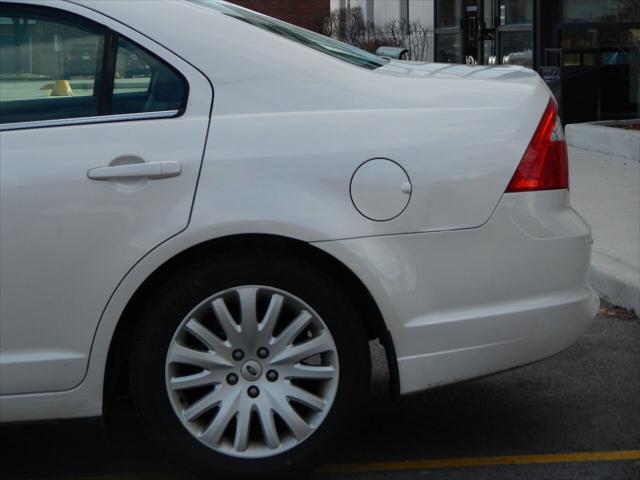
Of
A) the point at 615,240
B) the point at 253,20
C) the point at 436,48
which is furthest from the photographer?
the point at 436,48

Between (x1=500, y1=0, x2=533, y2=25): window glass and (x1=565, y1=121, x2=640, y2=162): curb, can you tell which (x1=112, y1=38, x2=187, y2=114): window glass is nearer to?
(x1=565, y1=121, x2=640, y2=162): curb

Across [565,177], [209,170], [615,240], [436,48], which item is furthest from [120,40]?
[436,48]

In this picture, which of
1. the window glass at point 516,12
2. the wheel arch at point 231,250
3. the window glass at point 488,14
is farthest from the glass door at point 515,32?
the wheel arch at point 231,250

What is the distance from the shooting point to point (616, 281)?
7.07 meters

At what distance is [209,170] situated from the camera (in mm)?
3980

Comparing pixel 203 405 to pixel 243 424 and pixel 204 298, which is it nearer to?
pixel 243 424

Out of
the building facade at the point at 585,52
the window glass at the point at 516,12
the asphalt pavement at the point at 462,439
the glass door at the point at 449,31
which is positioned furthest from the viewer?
the glass door at the point at 449,31

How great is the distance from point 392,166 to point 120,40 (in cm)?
101

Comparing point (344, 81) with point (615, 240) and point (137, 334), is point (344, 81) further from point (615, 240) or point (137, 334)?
point (615, 240)

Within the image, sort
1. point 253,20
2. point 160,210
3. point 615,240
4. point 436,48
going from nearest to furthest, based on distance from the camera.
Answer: point 160,210
point 253,20
point 615,240
point 436,48

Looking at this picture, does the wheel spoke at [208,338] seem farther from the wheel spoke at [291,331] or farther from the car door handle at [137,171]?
the car door handle at [137,171]

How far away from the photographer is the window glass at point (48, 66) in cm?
409

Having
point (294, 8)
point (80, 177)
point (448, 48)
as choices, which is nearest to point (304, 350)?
point (80, 177)

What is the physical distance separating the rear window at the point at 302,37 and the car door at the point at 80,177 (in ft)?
1.52
